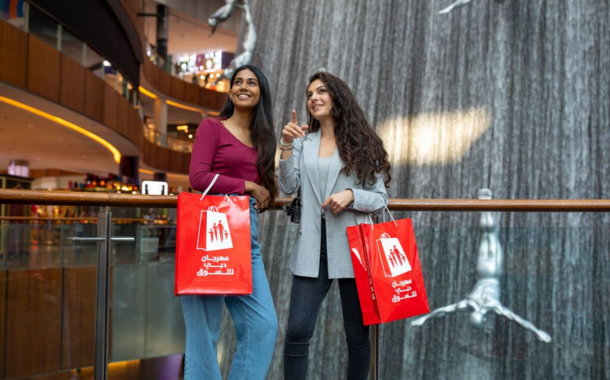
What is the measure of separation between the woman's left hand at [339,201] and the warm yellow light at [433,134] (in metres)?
3.52

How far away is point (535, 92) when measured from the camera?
16.5 feet

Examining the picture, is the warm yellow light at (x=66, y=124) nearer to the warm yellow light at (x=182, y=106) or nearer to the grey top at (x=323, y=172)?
the warm yellow light at (x=182, y=106)

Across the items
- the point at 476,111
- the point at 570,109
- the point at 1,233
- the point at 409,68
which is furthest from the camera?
the point at 409,68

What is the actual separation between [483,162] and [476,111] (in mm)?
521

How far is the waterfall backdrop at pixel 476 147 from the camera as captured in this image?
2939 millimetres

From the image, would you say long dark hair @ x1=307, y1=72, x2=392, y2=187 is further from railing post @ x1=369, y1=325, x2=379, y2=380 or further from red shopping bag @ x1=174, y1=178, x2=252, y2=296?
railing post @ x1=369, y1=325, x2=379, y2=380

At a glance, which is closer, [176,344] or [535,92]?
[176,344]

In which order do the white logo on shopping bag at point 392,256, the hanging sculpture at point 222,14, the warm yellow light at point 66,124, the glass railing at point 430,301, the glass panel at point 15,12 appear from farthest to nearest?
the warm yellow light at point 66,124
the glass panel at point 15,12
the hanging sculpture at point 222,14
the glass railing at point 430,301
the white logo on shopping bag at point 392,256

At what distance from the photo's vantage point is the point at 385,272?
204cm

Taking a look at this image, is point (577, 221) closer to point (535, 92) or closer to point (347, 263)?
point (535, 92)

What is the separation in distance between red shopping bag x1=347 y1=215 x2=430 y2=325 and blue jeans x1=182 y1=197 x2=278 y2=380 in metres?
0.36

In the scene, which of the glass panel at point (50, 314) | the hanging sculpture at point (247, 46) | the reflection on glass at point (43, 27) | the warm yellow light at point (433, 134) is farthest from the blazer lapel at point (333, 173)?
the reflection on glass at point (43, 27)

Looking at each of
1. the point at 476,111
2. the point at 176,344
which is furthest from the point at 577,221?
the point at 176,344

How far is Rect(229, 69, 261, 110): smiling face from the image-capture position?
6.91 feet
